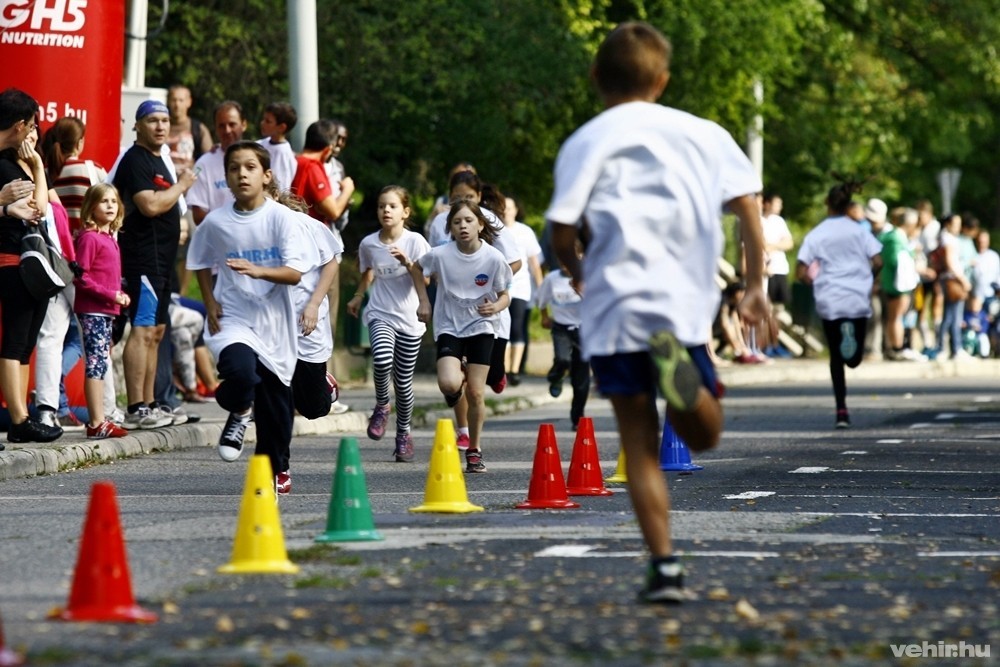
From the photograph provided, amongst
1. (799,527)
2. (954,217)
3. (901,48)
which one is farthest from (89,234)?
(901,48)

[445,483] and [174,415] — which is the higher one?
[174,415]

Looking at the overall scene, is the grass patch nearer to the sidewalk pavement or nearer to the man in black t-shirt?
the sidewalk pavement

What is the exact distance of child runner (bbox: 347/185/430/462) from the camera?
1343 cm

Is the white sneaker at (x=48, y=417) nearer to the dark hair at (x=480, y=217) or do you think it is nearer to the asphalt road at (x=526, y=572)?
the asphalt road at (x=526, y=572)

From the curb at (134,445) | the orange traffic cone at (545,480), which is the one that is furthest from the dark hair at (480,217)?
the orange traffic cone at (545,480)

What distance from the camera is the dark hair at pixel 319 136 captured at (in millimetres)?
15281

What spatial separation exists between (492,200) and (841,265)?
13.4ft

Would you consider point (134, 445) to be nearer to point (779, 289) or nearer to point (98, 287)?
point (98, 287)

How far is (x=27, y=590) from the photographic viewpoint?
22.9ft

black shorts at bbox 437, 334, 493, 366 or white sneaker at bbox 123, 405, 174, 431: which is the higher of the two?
black shorts at bbox 437, 334, 493, 366

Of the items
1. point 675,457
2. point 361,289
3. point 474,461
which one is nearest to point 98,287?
point 361,289

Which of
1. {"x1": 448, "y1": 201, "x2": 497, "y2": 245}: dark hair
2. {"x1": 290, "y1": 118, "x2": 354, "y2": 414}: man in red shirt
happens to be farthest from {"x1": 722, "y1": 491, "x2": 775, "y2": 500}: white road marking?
{"x1": 290, "y1": 118, "x2": 354, "y2": 414}: man in red shirt

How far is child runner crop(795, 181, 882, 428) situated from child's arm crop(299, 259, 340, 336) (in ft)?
20.9

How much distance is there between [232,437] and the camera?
10461mm
